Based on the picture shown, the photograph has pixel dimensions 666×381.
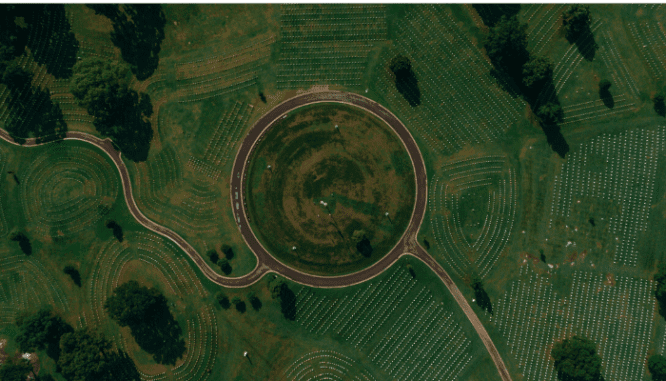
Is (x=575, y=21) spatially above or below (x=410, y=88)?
above

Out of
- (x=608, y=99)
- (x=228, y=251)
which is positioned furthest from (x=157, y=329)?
(x=608, y=99)

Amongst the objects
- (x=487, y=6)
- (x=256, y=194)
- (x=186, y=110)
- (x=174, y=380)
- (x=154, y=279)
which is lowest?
(x=174, y=380)

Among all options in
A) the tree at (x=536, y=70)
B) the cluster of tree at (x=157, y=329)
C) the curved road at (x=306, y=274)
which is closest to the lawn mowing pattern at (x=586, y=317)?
the curved road at (x=306, y=274)

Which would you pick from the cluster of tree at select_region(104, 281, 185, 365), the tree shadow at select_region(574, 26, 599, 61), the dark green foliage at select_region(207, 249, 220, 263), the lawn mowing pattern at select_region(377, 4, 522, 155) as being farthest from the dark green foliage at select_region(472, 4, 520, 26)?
the cluster of tree at select_region(104, 281, 185, 365)

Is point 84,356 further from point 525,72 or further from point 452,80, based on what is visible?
point 525,72

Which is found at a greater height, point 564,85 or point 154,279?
point 564,85

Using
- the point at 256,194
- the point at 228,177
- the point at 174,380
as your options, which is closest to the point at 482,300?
the point at 256,194

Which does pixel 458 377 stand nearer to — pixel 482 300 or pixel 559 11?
pixel 482 300
